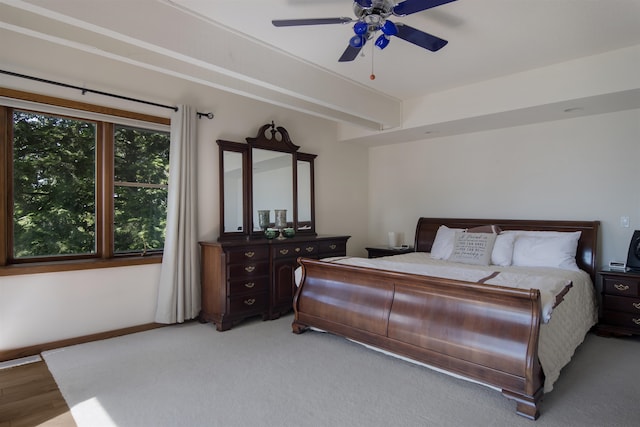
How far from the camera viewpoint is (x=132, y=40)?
248 cm

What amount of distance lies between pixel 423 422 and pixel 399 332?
0.77 meters

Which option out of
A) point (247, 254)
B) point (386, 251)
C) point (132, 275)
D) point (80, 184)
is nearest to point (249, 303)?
point (247, 254)

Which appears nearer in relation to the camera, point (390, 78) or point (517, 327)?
point (517, 327)

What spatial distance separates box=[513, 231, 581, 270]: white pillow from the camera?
367 cm

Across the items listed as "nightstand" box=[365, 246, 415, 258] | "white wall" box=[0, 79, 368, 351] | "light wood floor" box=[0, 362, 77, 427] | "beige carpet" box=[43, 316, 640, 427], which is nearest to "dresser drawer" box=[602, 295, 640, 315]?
"beige carpet" box=[43, 316, 640, 427]

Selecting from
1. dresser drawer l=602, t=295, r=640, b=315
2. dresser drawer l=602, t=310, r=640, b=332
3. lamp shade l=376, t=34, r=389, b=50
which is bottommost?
dresser drawer l=602, t=310, r=640, b=332

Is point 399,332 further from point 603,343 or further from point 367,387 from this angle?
point 603,343

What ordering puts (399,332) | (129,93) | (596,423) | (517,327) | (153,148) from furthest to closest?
1. (153,148)
2. (129,93)
3. (399,332)
4. (517,327)
5. (596,423)

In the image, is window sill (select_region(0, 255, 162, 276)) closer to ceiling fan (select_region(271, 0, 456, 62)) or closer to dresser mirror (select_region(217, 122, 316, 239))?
dresser mirror (select_region(217, 122, 316, 239))

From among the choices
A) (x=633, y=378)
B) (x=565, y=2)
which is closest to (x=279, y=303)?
(x=633, y=378)

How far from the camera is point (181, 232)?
3.80 m

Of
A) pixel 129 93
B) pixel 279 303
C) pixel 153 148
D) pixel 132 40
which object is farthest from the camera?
pixel 279 303

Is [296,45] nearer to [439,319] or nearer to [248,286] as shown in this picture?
[248,286]

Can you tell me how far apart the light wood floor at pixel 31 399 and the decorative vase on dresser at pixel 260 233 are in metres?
1.47
